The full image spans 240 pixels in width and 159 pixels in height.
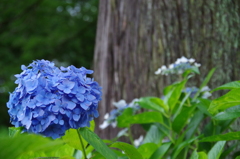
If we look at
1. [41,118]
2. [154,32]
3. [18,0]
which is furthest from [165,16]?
[18,0]

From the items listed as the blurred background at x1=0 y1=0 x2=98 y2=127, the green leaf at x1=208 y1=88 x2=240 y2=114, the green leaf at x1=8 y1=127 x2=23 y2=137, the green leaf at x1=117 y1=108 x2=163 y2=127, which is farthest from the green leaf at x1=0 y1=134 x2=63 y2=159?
the blurred background at x1=0 y1=0 x2=98 y2=127

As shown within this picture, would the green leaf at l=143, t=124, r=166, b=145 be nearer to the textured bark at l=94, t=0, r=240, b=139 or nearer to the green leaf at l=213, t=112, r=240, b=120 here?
the green leaf at l=213, t=112, r=240, b=120

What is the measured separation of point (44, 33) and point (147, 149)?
597cm

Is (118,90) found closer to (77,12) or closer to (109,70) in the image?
(109,70)

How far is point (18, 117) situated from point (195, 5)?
6.03ft

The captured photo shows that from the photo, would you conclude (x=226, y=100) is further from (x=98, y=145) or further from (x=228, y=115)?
(x=98, y=145)

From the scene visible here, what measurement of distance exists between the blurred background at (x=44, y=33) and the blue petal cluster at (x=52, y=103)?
4.93 meters

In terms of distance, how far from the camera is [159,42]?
2.50 metres

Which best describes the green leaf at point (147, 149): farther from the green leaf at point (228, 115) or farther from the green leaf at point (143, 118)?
the green leaf at point (228, 115)

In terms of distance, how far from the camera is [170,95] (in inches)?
66.6

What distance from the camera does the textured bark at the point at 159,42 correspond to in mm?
2346

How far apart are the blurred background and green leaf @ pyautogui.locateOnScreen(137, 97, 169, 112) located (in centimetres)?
443

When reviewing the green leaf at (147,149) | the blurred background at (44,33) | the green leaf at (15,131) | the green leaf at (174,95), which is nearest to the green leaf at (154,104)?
the green leaf at (174,95)

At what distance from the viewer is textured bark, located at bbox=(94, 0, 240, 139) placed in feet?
7.70
